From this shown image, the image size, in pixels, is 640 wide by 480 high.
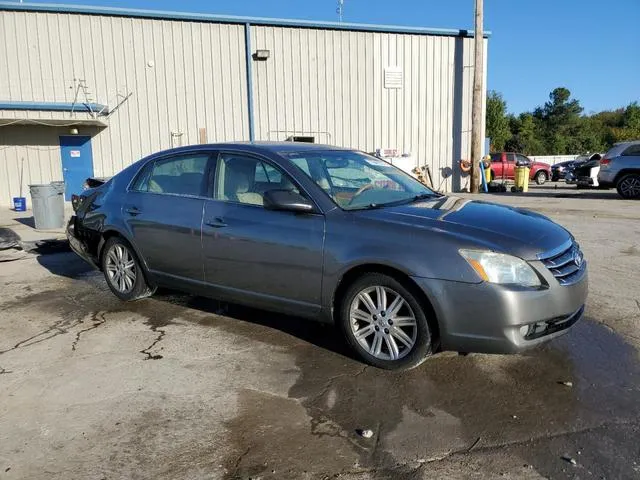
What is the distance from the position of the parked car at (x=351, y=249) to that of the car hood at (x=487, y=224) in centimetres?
1

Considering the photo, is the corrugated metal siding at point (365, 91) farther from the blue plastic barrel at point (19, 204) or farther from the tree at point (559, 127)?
the tree at point (559, 127)

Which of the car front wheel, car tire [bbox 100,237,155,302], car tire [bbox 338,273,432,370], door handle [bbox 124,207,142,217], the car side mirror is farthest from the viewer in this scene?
the car front wheel

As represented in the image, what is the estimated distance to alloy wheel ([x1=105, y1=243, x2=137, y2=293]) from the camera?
5.50m

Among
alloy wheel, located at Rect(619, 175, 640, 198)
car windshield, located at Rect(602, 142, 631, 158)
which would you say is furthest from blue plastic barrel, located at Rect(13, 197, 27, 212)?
alloy wheel, located at Rect(619, 175, 640, 198)

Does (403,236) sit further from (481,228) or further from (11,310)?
(11,310)

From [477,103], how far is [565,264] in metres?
16.4

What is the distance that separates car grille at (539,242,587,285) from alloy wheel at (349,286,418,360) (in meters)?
0.93

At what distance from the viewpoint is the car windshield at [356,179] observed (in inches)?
166

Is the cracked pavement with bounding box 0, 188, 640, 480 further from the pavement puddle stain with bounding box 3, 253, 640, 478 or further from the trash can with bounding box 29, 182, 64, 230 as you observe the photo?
the trash can with bounding box 29, 182, 64, 230

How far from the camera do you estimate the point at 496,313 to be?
130 inches

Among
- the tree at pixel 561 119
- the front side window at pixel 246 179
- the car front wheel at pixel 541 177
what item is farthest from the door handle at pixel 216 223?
the tree at pixel 561 119

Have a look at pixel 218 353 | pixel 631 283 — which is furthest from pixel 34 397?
pixel 631 283

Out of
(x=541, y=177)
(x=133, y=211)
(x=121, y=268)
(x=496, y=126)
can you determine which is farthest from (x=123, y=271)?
(x=496, y=126)

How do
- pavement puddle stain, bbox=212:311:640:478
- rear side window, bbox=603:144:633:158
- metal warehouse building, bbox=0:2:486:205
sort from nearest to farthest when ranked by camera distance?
pavement puddle stain, bbox=212:311:640:478
metal warehouse building, bbox=0:2:486:205
rear side window, bbox=603:144:633:158
